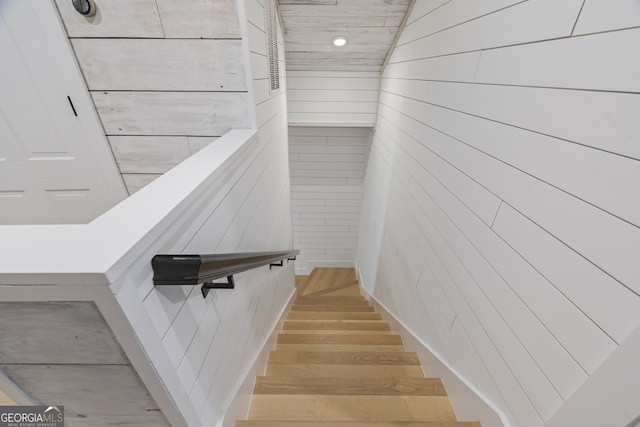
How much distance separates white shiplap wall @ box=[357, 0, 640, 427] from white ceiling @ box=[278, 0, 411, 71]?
2.59 feet

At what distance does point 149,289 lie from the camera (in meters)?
0.54

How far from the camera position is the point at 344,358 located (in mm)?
1723

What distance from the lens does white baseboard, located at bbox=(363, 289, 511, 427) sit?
1.00 metres

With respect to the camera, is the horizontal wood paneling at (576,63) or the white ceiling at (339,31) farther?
the white ceiling at (339,31)

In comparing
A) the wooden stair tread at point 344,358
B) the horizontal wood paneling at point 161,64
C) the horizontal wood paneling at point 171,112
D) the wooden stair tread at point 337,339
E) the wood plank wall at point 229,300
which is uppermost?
the horizontal wood paneling at point 161,64

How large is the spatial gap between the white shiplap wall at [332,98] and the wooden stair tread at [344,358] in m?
2.62

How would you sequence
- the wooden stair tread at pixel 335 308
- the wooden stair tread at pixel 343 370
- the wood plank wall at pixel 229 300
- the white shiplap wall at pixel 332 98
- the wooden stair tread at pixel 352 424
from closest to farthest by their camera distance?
1. the wood plank wall at pixel 229 300
2. the wooden stair tread at pixel 352 424
3. the wooden stair tread at pixel 343 370
4. the white shiplap wall at pixel 332 98
5. the wooden stair tread at pixel 335 308

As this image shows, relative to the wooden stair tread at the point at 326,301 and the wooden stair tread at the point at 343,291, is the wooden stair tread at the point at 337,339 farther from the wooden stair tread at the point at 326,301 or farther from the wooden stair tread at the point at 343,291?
the wooden stair tread at the point at 343,291

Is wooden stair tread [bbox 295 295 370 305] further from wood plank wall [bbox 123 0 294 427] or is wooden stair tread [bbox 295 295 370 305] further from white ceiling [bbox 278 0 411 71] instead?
white ceiling [bbox 278 0 411 71]

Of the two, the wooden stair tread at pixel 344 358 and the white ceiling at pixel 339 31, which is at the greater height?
the white ceiling at pixel 339 31

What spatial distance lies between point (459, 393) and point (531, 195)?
1.03 metres

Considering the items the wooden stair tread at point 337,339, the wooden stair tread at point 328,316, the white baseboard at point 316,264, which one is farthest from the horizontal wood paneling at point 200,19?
the white baseboard at point 316,264

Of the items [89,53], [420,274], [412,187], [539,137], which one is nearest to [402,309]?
[420,274]

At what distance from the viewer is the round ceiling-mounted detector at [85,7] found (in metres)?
1.09
